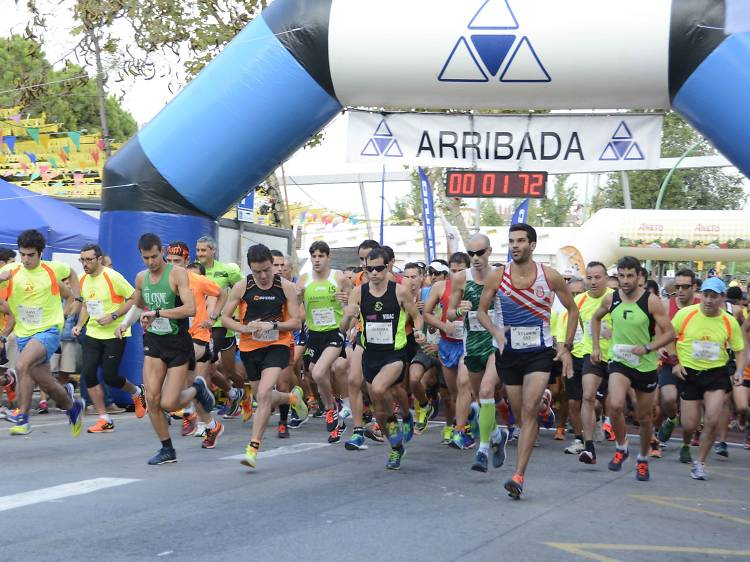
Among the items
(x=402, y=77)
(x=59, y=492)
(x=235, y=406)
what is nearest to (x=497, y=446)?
(x=59, y=492)

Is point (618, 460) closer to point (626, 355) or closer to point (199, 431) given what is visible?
point (626, 355)

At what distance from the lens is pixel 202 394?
9547 mm

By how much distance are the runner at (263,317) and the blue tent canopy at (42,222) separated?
7109 mm

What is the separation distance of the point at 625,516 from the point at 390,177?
3380cm

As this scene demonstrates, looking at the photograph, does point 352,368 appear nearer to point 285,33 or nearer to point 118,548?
point 285,33

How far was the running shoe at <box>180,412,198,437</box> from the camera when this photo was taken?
10422 millimetres

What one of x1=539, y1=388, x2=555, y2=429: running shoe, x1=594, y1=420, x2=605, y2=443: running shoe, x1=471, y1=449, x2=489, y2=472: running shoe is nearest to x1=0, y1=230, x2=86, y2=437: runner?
x1=471, y1=449, x2=489, y2=472: running shoe

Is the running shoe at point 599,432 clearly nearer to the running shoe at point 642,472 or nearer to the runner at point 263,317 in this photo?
the running shoe at point 642,472

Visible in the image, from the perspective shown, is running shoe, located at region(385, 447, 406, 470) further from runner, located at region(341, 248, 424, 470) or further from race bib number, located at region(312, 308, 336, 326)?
race bib number, located at region(312, 308, 336, 326)

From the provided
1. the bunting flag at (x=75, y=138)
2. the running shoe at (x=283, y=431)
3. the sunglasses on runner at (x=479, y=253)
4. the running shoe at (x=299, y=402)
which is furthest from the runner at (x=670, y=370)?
the bunting flag at (x=75, y=138)

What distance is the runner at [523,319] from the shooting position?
768 cm

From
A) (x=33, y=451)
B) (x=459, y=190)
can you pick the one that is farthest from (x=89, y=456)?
(x=459, y=190)

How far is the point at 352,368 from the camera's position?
9922 millimetres

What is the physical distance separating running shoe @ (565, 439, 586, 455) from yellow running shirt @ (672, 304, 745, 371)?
→ 1.37 m
